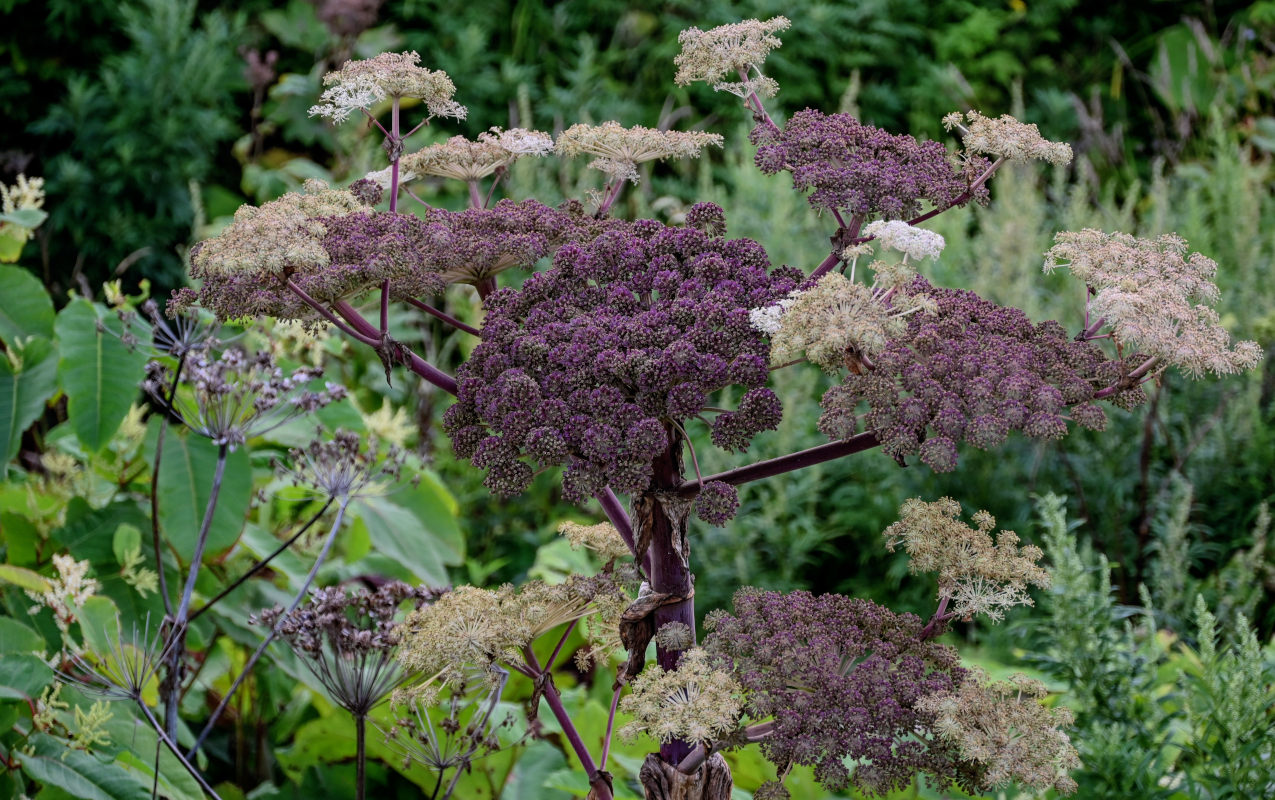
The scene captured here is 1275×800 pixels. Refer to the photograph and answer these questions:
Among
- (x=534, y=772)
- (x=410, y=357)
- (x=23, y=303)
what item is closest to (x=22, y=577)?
(x=23, y=303)

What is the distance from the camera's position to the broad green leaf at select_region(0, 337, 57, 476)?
2.49 meters

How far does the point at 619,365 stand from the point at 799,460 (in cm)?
27

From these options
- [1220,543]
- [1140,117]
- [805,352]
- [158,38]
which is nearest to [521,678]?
[805,352]

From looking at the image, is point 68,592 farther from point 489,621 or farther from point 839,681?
point 839,681

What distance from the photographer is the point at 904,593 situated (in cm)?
400

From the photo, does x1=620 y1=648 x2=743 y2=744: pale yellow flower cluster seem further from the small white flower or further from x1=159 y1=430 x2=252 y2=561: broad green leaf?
x1=159 y1=430 x2=252 y2=561: broad green leaf

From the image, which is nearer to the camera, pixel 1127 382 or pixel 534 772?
pixel 1127 382

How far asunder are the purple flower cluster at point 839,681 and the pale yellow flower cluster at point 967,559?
3.3 inches

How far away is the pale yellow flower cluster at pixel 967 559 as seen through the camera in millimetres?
1525

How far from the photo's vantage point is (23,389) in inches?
100

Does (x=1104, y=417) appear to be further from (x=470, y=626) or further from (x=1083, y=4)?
(x=1083, y=4)

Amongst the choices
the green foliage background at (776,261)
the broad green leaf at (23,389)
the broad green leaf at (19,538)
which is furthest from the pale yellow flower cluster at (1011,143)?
the broad green leaf at (19,538)

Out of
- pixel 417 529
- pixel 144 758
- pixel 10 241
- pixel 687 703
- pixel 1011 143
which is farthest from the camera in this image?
pixel 417 529

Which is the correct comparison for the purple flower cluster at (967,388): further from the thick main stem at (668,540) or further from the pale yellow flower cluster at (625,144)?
the pale yellow flower cluster at (625,144)
